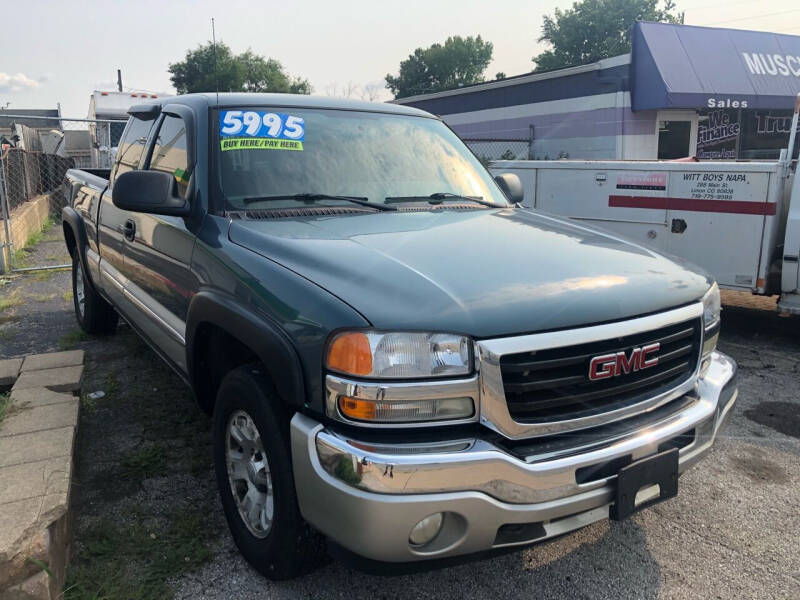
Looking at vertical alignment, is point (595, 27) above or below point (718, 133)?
above

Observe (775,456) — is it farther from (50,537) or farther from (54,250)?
(54,250)

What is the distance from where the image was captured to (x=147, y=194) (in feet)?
10.0

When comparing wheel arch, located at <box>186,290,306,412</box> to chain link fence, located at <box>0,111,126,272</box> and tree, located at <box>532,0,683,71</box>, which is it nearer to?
chain link fence, located at <box>0,111,126,272</box>

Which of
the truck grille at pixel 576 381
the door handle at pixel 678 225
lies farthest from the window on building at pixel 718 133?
the truck grille at pixel 576 381

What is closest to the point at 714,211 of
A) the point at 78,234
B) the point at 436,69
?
the point at 78,234

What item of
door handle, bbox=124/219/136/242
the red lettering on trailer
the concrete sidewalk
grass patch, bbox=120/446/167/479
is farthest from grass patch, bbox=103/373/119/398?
the red lettering on trailer

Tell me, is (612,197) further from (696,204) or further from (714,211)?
(714,211)

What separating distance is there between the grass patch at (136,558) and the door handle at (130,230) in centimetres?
167

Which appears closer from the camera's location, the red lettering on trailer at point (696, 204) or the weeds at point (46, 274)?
the red lettering on trailer at point (696, 204)

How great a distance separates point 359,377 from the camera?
211 cm

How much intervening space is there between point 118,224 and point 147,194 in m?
1.46

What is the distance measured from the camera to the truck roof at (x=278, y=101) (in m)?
3.50

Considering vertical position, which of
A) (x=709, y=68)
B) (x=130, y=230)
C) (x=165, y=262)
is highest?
(x=709, y=68)

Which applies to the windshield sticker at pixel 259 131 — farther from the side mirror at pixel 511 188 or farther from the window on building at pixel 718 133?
the window on building at pixel 718 133
